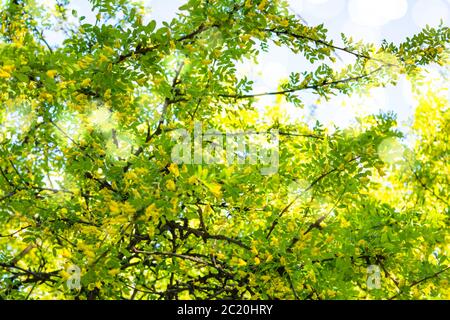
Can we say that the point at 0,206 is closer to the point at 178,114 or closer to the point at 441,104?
the point at 178,114

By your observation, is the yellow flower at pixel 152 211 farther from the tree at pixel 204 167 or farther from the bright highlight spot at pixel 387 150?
the bright highlight spot at pixel 387 150

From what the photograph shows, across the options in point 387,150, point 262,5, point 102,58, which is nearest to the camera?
point 102,58

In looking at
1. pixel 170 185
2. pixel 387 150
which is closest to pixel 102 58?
pixel 170 185

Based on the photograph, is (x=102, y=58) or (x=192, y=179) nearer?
(x=192, y=179)

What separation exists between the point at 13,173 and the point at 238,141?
6.50 feet

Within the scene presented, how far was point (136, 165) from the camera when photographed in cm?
282

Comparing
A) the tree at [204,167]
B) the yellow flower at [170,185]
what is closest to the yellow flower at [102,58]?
the tree at [204,167]

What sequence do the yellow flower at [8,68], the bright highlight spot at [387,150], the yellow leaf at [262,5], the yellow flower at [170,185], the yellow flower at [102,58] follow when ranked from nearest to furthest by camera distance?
the yellow flower at [8,68] < the yellow flower at [170,185] < the yellow flower at [102,58] < the yellow leaf at [262,5] < the bright highlight spot at [387,150]

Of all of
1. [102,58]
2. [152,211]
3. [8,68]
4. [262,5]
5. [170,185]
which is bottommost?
[152,211]

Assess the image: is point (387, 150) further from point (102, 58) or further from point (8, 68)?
point (8, 68)

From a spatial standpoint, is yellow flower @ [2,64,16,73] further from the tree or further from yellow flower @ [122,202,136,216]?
yellow flower @ [122,202,136,216]

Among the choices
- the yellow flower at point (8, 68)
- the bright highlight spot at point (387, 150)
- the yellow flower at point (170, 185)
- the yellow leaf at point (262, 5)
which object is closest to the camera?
the yellow flower at point (8, 68)

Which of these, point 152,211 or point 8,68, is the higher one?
point 8,68
